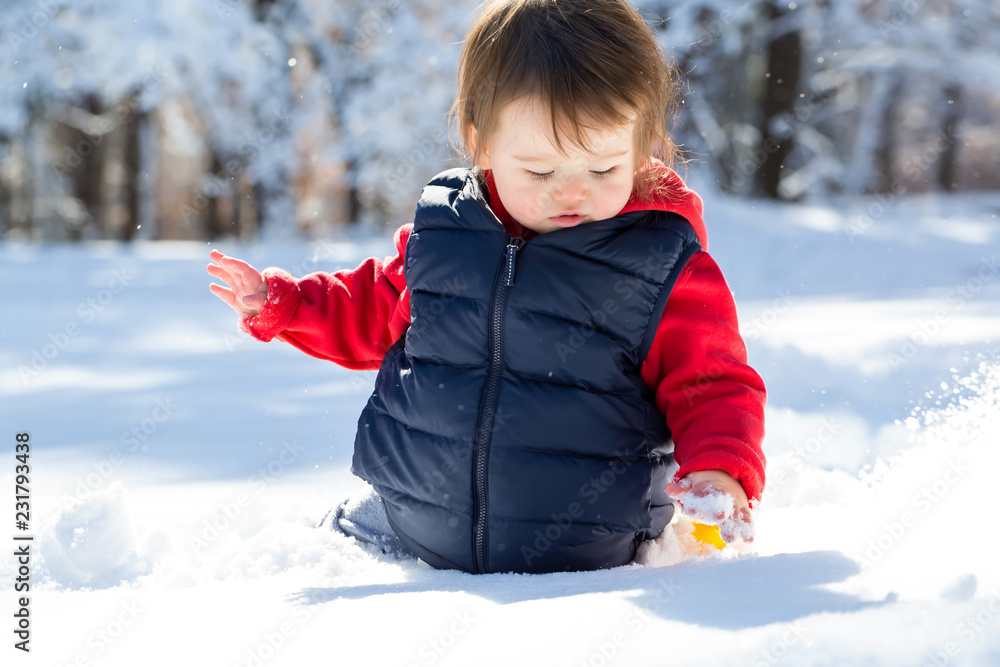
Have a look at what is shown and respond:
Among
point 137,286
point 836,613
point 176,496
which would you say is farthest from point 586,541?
point 137,286

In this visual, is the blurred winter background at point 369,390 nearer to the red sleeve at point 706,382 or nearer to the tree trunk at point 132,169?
the red sleeve at point 706,382

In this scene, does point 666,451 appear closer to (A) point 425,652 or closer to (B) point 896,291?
(A) point 425,652

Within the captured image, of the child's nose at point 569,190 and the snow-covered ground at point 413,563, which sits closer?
the snow-covered ground at point 413,563

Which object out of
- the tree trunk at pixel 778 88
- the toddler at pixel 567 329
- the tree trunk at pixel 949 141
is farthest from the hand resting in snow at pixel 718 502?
the tree trunk at pixel 949 141

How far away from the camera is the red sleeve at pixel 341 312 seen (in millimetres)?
1945

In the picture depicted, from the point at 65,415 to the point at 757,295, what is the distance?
11.6 ft

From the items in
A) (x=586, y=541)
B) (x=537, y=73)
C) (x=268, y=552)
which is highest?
(x=537, y=73)

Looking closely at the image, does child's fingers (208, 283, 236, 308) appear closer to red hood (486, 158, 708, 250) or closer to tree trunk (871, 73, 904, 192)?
red hood (486, 158, 708, 250)

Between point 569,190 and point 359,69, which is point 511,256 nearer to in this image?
point 569,190

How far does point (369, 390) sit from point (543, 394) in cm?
166

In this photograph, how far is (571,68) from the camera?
58.3 inches

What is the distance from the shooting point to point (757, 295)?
4.93 m

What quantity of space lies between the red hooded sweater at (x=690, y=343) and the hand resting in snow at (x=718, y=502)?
18 millimetres

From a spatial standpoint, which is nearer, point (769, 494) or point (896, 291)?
point (769, 494)
